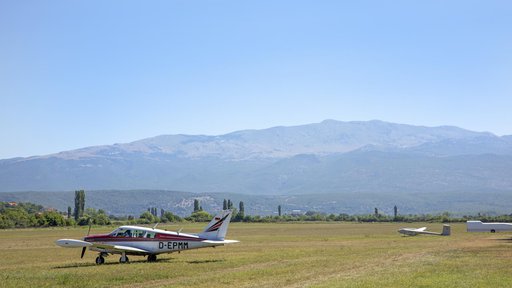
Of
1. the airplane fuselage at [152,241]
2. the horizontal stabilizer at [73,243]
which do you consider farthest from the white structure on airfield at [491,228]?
the horizontal stabilizer at [73,243]

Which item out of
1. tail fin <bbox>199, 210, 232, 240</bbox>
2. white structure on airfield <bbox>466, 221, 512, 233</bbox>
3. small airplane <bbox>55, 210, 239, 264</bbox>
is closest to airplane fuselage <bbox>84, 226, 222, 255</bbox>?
small airplane <bbox>55, 210, 239, 264</bbox>

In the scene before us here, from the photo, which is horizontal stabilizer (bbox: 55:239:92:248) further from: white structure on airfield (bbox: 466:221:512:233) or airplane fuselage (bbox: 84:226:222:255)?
white structure on airfield (bbox: 466:221:512:233)

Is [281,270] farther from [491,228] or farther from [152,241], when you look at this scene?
[491,228]

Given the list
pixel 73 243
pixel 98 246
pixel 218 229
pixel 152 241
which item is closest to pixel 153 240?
pixel 152 241

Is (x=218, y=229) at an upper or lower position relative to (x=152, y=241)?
upper

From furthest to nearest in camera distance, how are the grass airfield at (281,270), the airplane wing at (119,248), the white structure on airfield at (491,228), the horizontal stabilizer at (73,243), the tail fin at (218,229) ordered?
1. the white structure on airfield at (491,228)
2. the tail fin at (218,229)
3. the airplane wing at (119,248)
4. the horizontal stabilizer at (73,243)
5. the grass airfield at (281,270)

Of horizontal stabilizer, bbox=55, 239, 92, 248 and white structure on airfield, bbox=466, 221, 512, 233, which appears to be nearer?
horizontal stabilizer, bbox=55, 239, 92, 248

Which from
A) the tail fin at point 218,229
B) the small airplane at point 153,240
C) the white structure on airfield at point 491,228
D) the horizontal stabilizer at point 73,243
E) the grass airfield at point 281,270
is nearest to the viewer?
the grass airfield at point 281,270

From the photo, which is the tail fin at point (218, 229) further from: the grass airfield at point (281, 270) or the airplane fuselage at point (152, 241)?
the grass airfield at point (281, 270)

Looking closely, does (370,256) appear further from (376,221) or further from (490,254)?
(376,221)

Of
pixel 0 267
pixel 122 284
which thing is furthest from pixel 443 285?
pixel 0 267

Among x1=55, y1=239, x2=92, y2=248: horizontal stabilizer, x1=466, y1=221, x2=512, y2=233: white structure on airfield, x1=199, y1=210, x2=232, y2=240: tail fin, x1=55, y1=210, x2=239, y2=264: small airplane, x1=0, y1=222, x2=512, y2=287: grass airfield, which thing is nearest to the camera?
x1=0, y1=222, x2=512, y2=287: grass airfield

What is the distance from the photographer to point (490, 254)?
34406 millimetres

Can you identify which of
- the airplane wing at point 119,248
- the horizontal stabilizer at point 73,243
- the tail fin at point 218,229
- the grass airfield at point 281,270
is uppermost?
the tail fin at point 218,229
